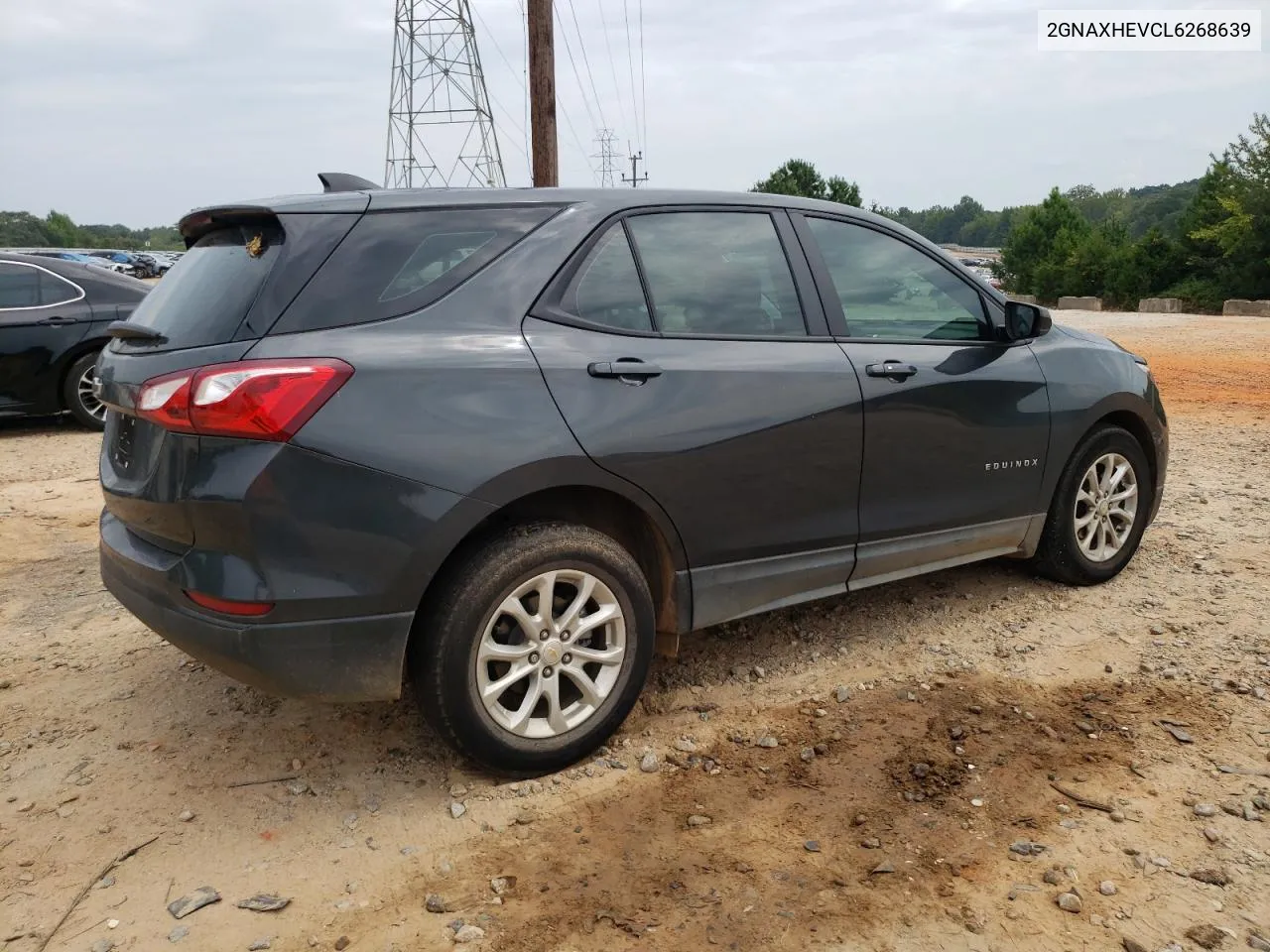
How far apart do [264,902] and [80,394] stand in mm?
7693

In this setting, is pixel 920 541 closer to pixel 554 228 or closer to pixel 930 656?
pixel 930 656

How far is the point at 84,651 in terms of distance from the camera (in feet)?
13.6

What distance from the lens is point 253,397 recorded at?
2613 mm

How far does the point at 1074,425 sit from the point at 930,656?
126 cm

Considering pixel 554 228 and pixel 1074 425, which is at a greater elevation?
pixel 554 228

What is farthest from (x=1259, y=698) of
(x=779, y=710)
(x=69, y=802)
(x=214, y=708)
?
(x=69, y=802)

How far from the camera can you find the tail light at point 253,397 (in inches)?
103

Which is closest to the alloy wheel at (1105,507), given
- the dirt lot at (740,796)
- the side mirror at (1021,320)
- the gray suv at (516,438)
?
the dirt lot at (740,796)

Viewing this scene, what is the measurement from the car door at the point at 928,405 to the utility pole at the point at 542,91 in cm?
887

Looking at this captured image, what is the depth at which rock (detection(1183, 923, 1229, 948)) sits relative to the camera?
235cm

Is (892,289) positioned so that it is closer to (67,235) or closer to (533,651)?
(533,651)

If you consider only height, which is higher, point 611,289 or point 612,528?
point 611,289

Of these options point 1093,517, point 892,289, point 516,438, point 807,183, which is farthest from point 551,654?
Answer: point 807,183

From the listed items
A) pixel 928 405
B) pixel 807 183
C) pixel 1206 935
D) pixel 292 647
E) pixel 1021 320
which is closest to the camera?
pixel 1206 935
